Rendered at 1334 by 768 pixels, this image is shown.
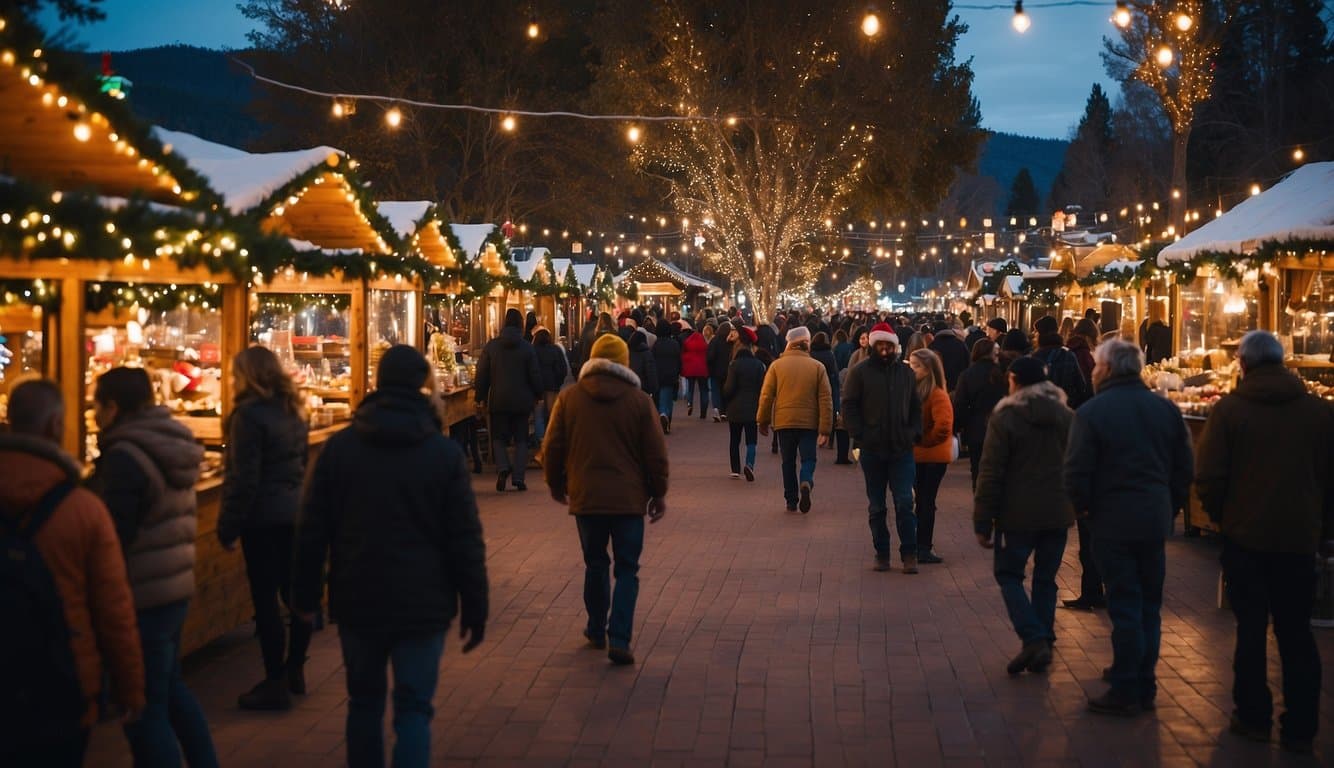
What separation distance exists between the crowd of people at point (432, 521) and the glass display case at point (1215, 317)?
300 inches

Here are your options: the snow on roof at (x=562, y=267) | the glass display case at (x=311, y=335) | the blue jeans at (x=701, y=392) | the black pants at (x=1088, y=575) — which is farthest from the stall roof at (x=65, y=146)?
the snow on roof at (x=562, y=267)

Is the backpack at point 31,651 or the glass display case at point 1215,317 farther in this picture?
the glass display case at point 1215,317

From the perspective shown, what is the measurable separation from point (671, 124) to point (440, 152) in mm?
8146

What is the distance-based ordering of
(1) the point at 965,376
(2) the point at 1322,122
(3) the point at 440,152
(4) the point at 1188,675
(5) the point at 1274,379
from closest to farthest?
(5) the point at 1274,379, (4) the point at 1188,675, (1) the point at 965,376, (3) the point at 440,152, (2) the point at 1322,122

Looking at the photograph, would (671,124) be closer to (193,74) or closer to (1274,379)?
(1274,379)

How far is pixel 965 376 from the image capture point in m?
11.8

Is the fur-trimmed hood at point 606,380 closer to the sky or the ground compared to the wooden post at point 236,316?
closer to the ground

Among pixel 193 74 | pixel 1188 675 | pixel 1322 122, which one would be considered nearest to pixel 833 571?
pixel 1188 675

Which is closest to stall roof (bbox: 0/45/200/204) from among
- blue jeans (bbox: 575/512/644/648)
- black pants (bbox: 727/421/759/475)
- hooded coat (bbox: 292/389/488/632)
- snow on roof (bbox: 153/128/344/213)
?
snow on roof (bbox: 153/128/344/213)

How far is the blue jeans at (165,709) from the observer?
186 inches

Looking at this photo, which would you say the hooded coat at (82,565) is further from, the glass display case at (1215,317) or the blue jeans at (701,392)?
the blue jeans at (701,392)

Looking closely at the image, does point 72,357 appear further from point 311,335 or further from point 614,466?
point 311,335

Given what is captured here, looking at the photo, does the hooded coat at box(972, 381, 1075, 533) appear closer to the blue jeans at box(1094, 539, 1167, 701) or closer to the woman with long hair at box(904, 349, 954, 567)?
the blue jeans at box(1094, 539, 1167, 701)

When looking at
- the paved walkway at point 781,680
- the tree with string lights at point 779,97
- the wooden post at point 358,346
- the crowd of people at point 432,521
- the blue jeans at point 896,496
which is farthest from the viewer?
the tree with string lights at point 779,97
